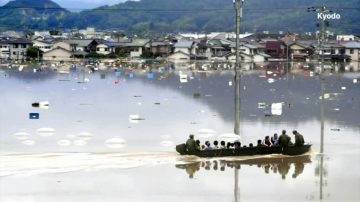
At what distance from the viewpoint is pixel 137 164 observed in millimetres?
19984

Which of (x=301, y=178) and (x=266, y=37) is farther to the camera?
(x=266, y=37)

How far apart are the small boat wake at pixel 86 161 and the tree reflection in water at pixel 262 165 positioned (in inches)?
5.1

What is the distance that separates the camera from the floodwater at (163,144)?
17.1m

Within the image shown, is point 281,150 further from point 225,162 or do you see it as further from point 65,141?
point 65,141

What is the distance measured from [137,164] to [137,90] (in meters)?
27.7

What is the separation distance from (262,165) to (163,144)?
15.5 feet

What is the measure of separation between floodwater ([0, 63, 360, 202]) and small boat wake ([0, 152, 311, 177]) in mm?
28

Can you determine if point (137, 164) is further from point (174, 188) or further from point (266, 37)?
point (266, 37)

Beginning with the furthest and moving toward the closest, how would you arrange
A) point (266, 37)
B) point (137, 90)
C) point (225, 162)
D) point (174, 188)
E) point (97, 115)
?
point (266, 37) → point (137, 90) → point (97, 115) → point (225, 162) → point (174, 188)

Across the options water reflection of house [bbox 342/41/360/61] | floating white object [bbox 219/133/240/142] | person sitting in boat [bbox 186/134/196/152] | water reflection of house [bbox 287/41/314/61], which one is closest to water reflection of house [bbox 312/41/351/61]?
water reflection of house [bbox 342/41/360/61]

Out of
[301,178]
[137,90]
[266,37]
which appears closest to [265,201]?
[301,178]

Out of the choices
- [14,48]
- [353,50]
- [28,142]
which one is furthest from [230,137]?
[353,50]

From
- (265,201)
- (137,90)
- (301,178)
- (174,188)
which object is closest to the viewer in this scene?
(265,201)

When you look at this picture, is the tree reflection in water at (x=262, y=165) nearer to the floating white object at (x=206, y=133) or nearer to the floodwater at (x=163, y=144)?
the floodwater at (x=163, y=144)
